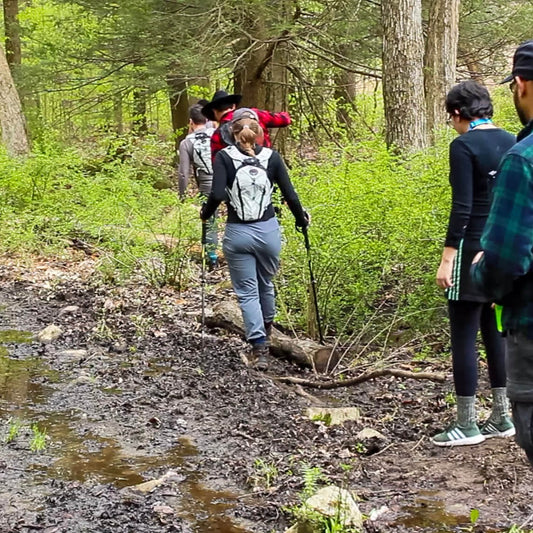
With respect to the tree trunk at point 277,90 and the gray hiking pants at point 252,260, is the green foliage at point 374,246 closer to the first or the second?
the gray hiking pants at point 252,260

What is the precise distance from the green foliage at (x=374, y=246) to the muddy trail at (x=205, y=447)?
0.56 metres

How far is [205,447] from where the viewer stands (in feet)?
15.3

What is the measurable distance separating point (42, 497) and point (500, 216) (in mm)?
2923

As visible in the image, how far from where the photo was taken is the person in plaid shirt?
7.01 ft

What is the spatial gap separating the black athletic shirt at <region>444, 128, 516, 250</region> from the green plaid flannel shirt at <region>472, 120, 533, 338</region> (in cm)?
169

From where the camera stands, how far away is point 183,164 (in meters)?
9.90

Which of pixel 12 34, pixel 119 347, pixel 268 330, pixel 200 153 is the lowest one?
pixel 119 347

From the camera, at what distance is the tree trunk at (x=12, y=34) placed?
1867 centimetres

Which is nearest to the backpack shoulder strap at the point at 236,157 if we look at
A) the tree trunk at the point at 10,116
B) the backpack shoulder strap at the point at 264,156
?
the backpack shoulder strap at the point at 264,156

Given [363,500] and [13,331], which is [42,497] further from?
[13,331]

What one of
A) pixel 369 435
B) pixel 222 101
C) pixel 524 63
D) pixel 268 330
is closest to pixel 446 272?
pixel 369 435

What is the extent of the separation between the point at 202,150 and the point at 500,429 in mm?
6143

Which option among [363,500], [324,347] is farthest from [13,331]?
[363,500]

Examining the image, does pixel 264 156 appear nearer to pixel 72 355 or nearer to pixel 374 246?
pixel 374 246
